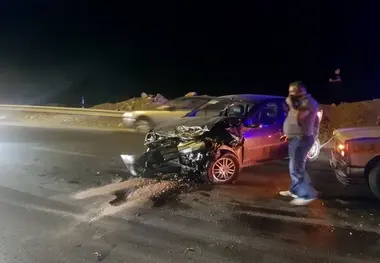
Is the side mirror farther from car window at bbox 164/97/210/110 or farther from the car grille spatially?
car window at bbox 164/97/210/110

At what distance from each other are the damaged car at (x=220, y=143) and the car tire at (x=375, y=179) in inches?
86.1

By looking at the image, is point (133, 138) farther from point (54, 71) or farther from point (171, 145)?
point (54, 71)

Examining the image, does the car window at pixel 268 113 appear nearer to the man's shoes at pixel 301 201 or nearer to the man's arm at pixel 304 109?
the man's arm at pixel 304 109

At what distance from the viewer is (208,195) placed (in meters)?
7.21

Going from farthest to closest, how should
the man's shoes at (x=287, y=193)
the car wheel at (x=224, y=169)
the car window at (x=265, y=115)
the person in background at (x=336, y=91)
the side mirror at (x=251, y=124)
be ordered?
the person in background at (x=336, y=91), the car window at (x=265, y=115), the side mirror at (x=251, y=124), the car wheel at (x=224, y=169), the man's shoes at (x=287, y=193)

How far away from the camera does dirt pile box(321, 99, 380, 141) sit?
13148 millimetres

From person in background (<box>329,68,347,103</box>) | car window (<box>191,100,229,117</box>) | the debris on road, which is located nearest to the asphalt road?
the debris on road

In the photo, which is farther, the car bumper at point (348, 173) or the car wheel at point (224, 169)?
the car wheel at point (224, 169)

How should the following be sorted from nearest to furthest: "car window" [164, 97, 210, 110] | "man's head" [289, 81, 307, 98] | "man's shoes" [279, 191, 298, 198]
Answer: "man's head" [289, 81, 307, 98]
"man's shoes" [279, 191, 298, 198]
"car window" [164, 97, 210, 110]

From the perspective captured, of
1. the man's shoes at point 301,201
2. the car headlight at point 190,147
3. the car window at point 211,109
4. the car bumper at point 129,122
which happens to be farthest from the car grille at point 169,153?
the car bumper at point 129,122

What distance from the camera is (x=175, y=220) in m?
6.06

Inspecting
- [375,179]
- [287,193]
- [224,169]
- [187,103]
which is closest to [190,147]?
[224,169]

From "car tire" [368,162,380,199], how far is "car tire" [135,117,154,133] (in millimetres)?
8477

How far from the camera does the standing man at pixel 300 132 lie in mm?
6641
